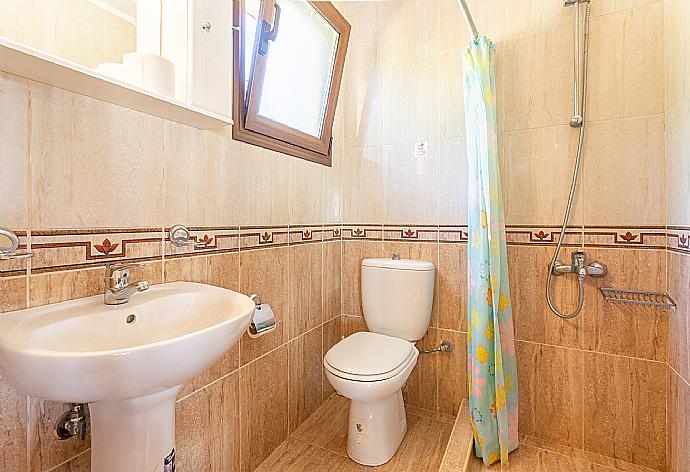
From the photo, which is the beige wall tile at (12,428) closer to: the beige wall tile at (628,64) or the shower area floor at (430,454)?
the shower area floor at (430,454)

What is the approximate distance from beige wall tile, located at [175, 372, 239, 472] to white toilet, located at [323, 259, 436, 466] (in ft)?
1.39

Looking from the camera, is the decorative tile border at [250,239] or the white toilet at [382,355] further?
the white toilet at [382,355]

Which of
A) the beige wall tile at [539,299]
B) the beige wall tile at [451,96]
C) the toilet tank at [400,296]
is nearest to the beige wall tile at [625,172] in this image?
the beige wall tile at [539,299]

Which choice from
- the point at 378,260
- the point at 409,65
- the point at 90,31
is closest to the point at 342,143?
the point at 409,65

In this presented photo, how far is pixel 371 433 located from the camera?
1630 millimetres

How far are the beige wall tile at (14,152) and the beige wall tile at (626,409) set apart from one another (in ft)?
7.27

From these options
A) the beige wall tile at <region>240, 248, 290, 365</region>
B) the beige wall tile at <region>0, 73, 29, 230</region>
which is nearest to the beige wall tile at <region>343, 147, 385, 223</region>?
the beige wall tile at <region>240, 248, 290, 365</region>

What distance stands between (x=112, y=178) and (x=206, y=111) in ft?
1.18

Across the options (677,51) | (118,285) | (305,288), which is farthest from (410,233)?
(118,285)

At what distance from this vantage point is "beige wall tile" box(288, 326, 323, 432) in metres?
1.83

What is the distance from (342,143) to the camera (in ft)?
7.45

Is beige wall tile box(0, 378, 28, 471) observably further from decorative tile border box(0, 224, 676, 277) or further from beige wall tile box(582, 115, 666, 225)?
beige wall tile box(582, 115, 666, 225)

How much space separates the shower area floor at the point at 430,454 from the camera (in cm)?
158

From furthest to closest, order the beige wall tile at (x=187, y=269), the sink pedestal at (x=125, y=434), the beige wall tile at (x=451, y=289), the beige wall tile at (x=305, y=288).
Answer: the beige wall tile at (x=451, y=289) → the beige wall tile at (x=305, y=288) → the beige wall tile at (x=187, y=269) → the sink pedestal at (x=125, y=434)
